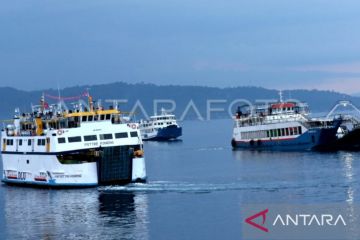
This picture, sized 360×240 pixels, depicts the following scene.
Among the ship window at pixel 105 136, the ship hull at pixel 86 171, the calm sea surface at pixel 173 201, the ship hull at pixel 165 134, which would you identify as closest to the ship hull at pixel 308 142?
the calm sea surface at pixel 173 201

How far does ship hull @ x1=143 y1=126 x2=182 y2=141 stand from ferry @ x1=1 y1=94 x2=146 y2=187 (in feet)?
308

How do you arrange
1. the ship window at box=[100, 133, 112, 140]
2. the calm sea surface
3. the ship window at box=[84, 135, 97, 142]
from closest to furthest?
1. the calm sea surface
2. the ship window at box=[84, 135, 97, 142]
3. the ship window at box=[100, 133, 112, 140]

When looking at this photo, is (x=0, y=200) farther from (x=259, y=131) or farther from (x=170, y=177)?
(x=259, y=131)

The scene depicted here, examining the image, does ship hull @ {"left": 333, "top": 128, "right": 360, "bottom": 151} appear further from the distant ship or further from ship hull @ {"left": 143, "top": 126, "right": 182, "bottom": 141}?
ship hull @ {"left": 143, "top": 126, "right": 182, "bottom": 141}

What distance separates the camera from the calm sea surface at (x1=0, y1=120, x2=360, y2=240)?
171ft

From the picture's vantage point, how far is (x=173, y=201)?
61062 mm

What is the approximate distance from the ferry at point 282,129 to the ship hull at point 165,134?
1689 inches

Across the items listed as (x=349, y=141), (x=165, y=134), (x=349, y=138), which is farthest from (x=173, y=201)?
(x=165, y=134)

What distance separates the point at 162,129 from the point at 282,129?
2276 inches

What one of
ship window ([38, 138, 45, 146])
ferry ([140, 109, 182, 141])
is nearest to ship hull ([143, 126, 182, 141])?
ferry ([140, 109, 182, 141])

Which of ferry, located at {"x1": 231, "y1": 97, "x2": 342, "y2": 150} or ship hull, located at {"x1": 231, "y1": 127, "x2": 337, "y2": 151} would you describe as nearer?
ship hull, located at {"x1": 231, "y1": 127, "x2": 337, "y2": 151}

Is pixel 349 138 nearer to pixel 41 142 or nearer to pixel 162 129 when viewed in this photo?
pixel 41 142

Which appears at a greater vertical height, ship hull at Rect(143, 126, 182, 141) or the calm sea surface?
ship hull at Rect(143, 126, 182, 141)

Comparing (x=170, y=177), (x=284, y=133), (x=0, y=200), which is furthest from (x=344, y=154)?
(x=0, y=200)
